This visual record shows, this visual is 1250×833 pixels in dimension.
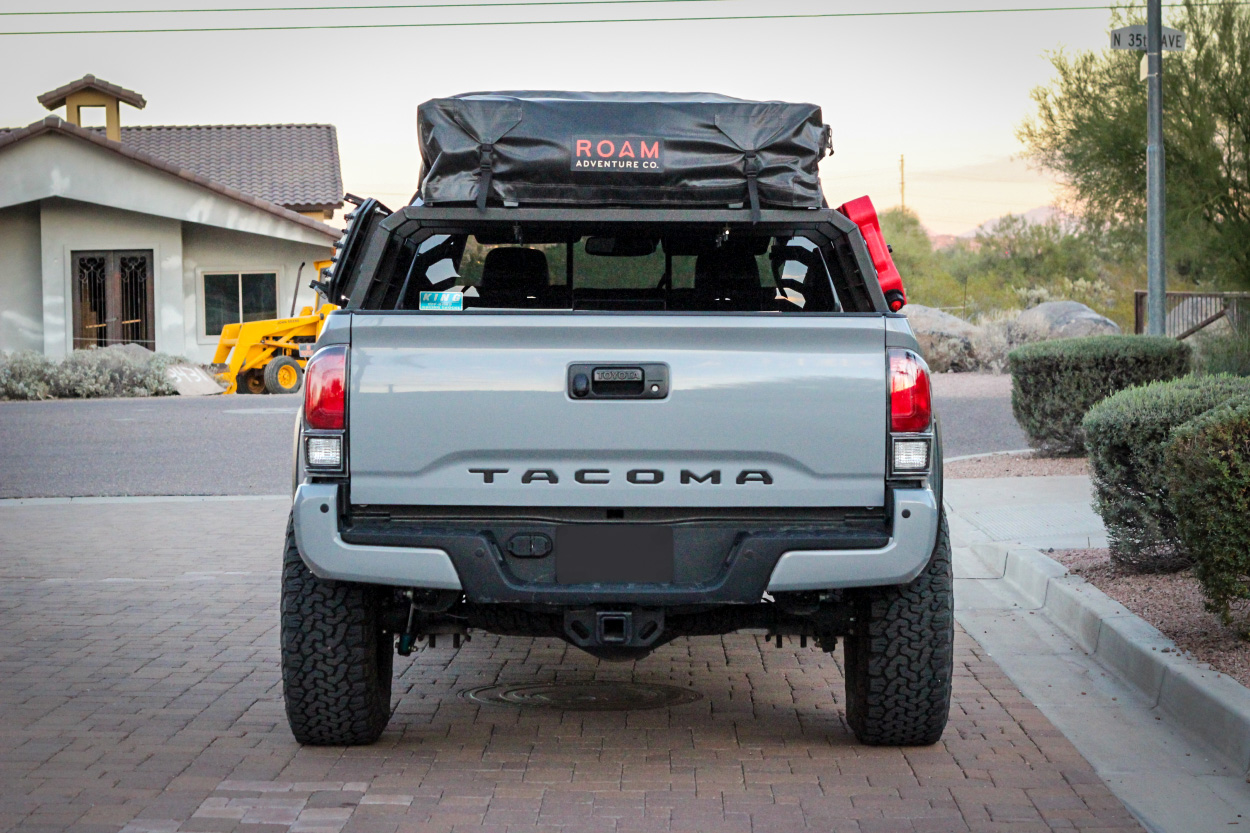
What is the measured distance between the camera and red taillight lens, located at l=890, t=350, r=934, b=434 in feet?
14.9

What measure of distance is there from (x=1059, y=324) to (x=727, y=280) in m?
24.1

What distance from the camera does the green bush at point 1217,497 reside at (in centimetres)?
544

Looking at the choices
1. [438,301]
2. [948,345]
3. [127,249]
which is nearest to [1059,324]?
[948,345]

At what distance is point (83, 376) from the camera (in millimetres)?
A: 26094

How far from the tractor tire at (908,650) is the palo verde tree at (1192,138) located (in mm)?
18080

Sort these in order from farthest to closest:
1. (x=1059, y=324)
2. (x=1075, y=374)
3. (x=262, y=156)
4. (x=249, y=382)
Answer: (x=262, y=156) < (x=1059, y=324) < (x=249, y=382) < (x=1075, y=374)

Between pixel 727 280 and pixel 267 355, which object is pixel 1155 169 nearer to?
pixel 727 280

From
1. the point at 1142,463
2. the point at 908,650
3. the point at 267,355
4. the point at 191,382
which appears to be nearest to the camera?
the point at 908,650

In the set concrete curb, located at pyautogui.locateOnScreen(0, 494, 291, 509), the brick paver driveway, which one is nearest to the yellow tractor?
concrete curb, located at pyautogui.locateOnScreen(0, 494, 291, 509)

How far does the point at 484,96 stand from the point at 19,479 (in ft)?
33.8

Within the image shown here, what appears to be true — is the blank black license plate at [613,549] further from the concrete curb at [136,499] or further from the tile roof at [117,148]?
the tile roof at [117,148]

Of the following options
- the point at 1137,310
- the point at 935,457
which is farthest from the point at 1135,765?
the point at 1137,310

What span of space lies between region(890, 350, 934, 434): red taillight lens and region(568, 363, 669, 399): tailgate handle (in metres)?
0.71

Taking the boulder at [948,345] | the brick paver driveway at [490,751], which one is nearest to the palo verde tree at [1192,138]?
the boulder at [948,345]
